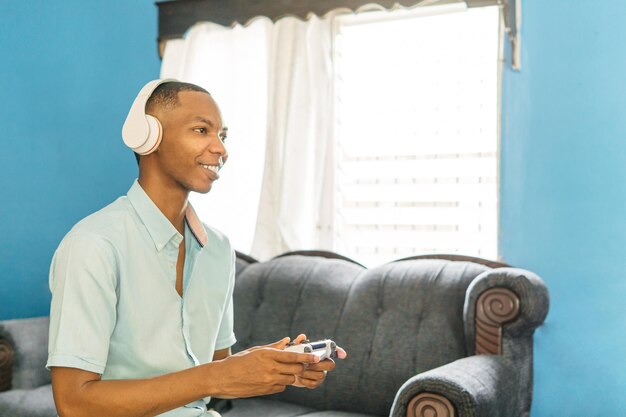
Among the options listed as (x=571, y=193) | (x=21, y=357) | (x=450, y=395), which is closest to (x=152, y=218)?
(x=450, y=395)

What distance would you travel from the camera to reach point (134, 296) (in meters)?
1.41

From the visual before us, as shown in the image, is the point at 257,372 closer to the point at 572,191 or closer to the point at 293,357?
the point at 293,357

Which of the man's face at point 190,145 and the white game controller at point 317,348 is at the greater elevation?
the man's face at point 190,145

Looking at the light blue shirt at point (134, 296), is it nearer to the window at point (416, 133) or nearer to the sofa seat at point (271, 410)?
the sofa seat at point (271, 410)

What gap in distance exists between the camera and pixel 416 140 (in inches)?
137

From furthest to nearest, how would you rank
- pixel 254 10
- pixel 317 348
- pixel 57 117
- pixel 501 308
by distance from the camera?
pixel 57 117
pixel 254 10
pixel 501 308
pixel 317 348

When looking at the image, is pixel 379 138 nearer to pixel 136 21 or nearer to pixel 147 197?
pixel 136 21

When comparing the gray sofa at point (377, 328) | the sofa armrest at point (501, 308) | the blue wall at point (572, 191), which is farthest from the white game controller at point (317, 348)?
the blue wall at point (572, 191)

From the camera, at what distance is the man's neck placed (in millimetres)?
1505

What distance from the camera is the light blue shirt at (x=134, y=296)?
1.32 metres

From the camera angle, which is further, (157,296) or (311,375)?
(157,296)

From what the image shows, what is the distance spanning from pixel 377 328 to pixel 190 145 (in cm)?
158

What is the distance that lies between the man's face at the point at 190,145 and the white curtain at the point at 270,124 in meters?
2.10

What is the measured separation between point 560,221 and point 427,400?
1.36 meters
